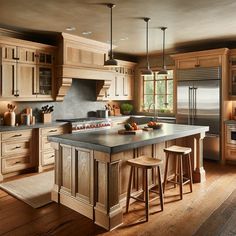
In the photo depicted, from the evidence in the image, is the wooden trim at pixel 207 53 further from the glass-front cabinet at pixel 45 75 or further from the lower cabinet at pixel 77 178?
the lower cabinet at pixel 77 178

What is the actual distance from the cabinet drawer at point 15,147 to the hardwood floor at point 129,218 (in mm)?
819

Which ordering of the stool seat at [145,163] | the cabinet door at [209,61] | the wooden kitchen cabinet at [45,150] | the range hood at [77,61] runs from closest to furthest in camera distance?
1. the stool seat at [145,163]
2. the wooden kitchen cabinet at [45,150]
3. the range hood at [77,61]
4. the cabinet door at [209,61]

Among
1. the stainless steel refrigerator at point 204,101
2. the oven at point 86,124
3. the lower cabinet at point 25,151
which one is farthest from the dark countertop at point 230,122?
the lower cabinet at point 25,151

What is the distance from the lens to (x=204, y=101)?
5734mm

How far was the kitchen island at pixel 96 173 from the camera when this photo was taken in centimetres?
278

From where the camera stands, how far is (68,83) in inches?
211

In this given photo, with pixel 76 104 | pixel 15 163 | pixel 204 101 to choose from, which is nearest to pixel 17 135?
pixel 15 163

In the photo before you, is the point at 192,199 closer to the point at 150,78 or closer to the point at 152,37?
the point at 152,37

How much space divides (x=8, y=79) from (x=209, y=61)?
14.0 feet

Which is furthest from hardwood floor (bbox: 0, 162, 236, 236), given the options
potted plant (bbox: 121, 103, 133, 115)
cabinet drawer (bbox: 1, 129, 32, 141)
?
potted plant (bbox: 121, 103, 133, 115)

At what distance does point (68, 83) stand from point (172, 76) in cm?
311

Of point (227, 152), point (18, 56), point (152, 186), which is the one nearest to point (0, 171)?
point (18, 56)

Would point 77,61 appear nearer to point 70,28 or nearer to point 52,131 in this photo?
point 70,28

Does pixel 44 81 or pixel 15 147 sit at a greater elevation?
pixel 44 81
